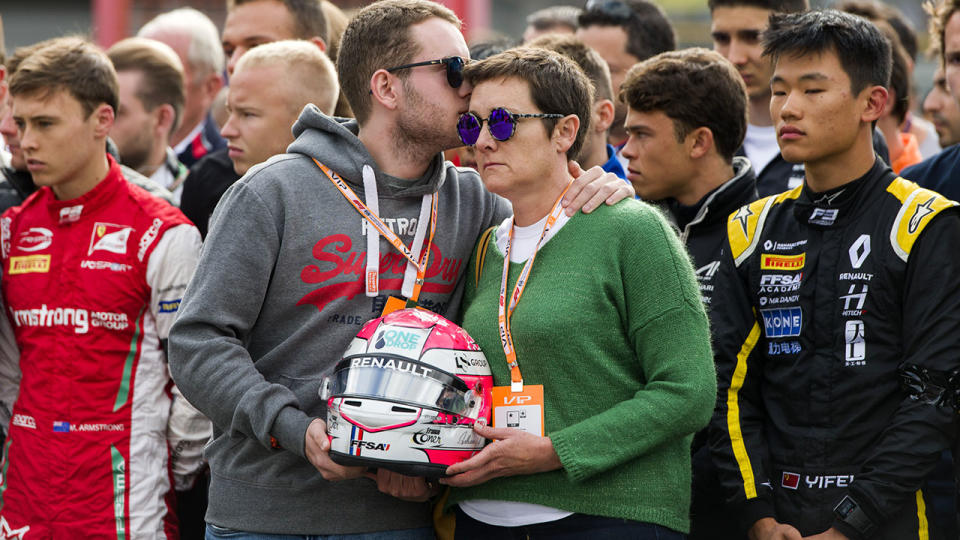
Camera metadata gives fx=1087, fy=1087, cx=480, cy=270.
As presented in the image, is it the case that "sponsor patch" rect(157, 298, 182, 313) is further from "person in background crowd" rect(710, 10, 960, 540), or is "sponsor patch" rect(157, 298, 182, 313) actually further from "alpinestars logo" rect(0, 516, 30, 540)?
"person in background crowd" rect(710, 10, 960, 540)

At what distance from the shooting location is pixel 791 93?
3.62 meters

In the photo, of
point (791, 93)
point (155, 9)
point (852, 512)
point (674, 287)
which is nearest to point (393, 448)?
point (674, 287)

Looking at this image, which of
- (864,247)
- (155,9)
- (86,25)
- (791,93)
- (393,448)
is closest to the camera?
(393,448)

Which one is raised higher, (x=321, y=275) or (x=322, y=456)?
(x=321, y=275)

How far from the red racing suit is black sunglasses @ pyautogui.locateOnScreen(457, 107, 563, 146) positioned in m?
1.60

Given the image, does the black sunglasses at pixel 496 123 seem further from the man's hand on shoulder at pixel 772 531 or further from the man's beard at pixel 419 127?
the man's hand on shoulder at pixel 772 531

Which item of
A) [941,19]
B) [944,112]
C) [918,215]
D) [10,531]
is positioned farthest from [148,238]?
[944,112]

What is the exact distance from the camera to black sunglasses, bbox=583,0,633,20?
632 centimetres

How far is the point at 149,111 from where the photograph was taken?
19.3ft

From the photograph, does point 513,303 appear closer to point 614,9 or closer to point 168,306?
point 168,306

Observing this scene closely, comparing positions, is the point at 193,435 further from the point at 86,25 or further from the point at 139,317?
the point at 86,25

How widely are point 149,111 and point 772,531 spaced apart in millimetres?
4042

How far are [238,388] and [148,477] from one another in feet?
4.66

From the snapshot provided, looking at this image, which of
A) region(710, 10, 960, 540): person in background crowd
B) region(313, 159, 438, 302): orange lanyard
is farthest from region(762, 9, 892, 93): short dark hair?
region(313, 159, 438, 302): orange lanyard
